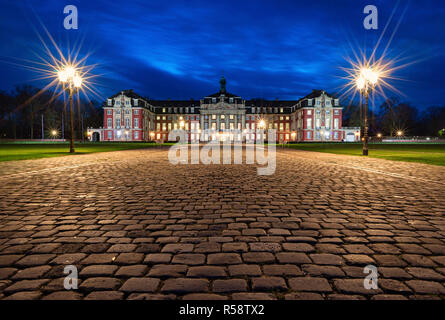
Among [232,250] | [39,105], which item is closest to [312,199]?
[232,250]

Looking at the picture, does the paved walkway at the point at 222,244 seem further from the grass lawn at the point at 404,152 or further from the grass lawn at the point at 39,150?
the grass lawn at the point at 39,150

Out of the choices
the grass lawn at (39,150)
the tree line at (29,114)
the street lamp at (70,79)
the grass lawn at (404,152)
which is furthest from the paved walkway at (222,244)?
the tree line at (29,114)

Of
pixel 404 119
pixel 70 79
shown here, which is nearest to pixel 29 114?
pixel 70 79

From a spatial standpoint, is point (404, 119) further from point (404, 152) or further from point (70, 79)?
point (70, 79)

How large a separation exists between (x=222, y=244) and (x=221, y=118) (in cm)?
8956

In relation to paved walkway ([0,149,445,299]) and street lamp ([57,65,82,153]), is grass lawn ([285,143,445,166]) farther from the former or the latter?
street lamp ([57,65,82,153])

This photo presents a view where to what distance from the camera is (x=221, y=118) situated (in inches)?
3605

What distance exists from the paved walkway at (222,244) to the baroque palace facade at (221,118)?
76.6 metres

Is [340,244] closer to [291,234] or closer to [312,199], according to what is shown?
[291,234]

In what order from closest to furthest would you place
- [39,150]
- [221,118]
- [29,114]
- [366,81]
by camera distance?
1. [366,81]
2. [39,150]
3. [29,114]
4. [221,118]

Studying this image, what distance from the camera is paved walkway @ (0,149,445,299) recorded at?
2295 mm

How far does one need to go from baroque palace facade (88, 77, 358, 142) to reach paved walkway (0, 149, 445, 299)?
76625mm

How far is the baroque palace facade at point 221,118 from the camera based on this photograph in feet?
256

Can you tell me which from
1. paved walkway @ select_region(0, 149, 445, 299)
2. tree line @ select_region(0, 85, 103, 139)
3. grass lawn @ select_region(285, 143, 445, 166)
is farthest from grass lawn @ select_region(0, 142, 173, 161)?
tree line @ select_region(0, 85, 103, 139)
